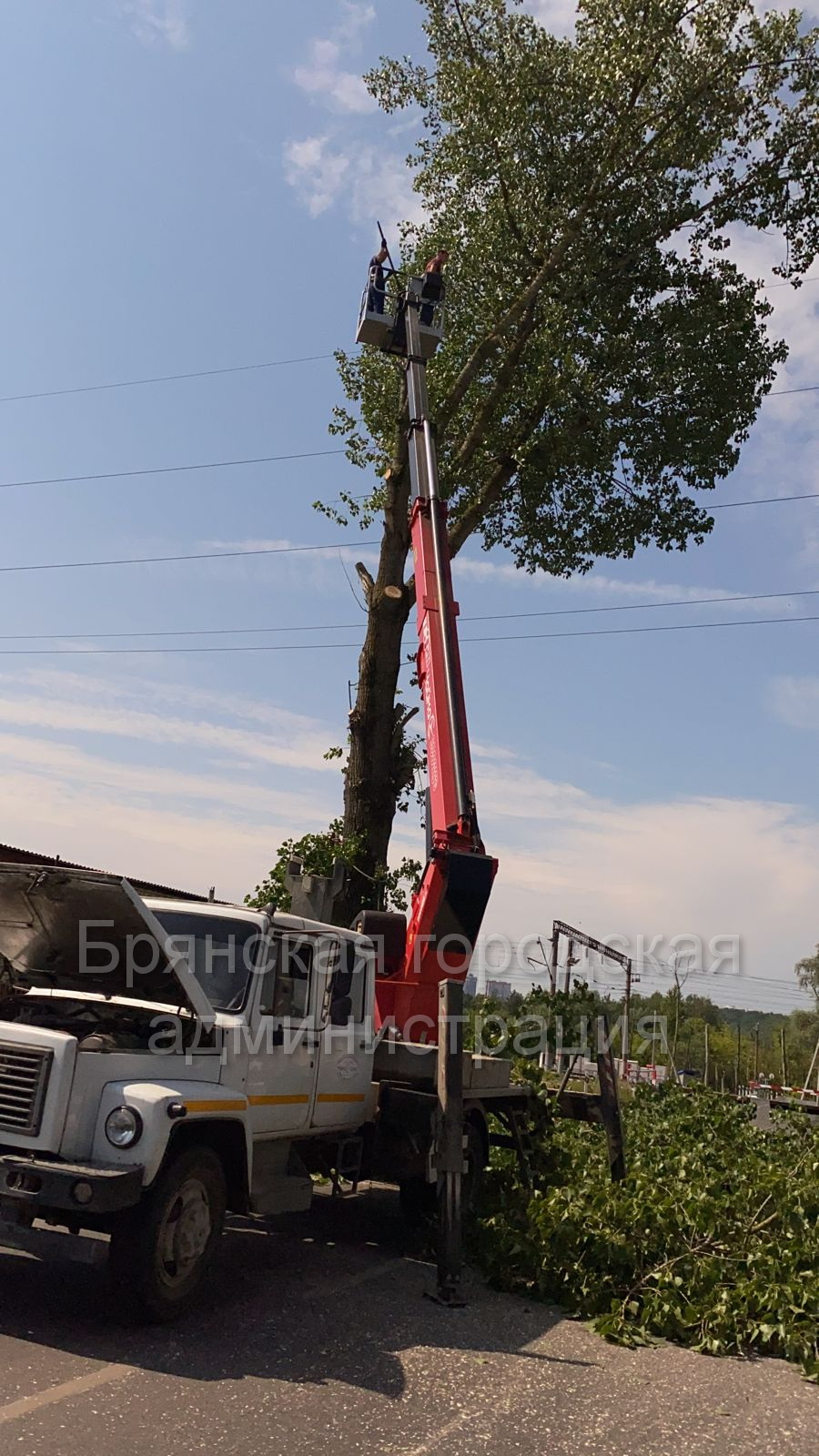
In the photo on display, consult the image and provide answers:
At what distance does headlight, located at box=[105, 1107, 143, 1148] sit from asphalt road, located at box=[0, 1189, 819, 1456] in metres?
0.95

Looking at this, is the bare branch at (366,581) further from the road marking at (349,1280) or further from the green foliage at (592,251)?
the road marking at (349,1280)

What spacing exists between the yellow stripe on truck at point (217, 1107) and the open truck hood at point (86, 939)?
1.57ft

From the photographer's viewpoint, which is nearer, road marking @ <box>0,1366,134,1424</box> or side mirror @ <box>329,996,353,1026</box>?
road marking @ <box>0,1366,134,1424</box>

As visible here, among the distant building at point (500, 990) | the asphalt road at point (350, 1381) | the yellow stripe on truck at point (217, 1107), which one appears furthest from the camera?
the distant building at point (500, 990)

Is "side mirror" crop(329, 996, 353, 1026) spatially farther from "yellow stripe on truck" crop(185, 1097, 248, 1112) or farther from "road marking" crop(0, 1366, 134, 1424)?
"road marking" crop(0, 1366, 134, 1424)

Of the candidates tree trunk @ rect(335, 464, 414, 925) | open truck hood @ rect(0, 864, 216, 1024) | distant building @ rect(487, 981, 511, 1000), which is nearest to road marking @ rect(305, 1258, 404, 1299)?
open truck hood @ rect(0, 864, 216, 1024)

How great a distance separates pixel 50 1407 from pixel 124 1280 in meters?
1.14

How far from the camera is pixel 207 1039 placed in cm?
698

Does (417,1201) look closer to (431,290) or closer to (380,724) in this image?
(380,724)

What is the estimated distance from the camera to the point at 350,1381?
575 centimetres

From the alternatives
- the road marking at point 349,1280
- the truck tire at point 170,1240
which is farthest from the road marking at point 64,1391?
the road marking at point 349,1280

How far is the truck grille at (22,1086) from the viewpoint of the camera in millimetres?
6086

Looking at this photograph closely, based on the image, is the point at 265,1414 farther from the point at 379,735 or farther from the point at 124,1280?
the point at 379,735

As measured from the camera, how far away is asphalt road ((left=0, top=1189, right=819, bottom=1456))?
5.00 meters
